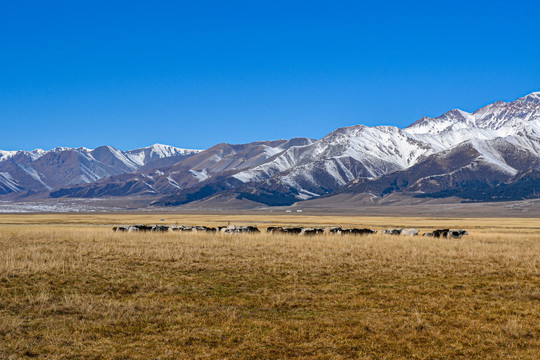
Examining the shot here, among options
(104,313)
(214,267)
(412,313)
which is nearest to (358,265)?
(214,267)

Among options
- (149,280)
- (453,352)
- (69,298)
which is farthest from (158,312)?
(453,352)

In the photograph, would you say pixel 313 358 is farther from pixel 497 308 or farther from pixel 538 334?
pixel 497 308

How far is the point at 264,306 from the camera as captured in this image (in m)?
13.6

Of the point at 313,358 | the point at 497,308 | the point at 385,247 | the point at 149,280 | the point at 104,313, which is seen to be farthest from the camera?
the point at 385,247

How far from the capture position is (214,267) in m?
19.7

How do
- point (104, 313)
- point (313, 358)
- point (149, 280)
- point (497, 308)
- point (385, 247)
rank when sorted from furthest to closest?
point (385, 247) → point (149, 280) → point (497, 308) → point (104, 313) → point (313, 358)

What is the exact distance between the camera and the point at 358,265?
67.5 feet

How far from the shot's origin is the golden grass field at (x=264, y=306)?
33.5 feet

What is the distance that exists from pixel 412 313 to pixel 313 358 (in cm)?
452

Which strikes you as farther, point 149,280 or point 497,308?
point 149,280

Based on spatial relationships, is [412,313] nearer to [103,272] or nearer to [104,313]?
[104,313]

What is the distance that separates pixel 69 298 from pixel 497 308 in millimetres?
12737

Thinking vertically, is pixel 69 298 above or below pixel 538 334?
above

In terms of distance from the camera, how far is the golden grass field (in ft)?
33.5
